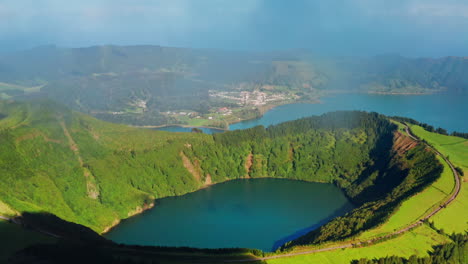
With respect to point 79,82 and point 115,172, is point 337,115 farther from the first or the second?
point 79,82

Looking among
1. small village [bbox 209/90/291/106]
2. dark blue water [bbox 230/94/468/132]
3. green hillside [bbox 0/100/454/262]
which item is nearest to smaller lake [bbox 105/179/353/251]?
green hillside [bbox 0/100/454/262]

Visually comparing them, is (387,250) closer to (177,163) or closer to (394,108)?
(177,163)

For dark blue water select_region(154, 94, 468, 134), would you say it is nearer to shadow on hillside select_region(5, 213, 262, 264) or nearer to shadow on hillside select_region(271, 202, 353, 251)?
shadow on hillside select_region(271, 202, 353, 251)

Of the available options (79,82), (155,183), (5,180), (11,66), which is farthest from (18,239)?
(11,66)

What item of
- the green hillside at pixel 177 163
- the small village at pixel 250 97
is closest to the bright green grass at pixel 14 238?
the green hillside at pixel 177 163

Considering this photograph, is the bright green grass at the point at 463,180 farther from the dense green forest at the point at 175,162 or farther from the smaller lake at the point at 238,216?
the smaller lake at the point at 238,216
